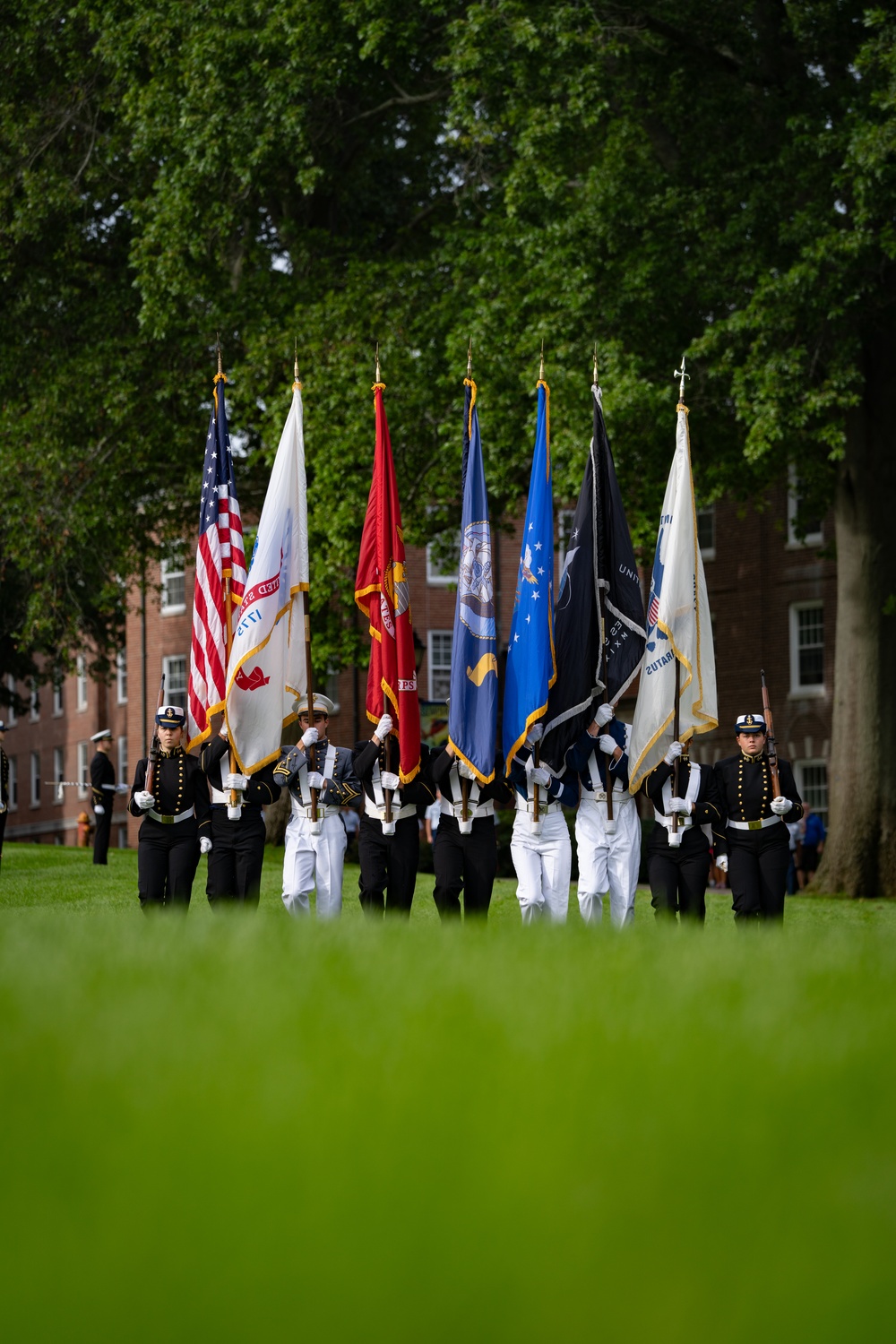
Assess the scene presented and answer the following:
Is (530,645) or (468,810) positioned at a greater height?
(530,645)

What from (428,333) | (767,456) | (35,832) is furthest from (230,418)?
(35,832)

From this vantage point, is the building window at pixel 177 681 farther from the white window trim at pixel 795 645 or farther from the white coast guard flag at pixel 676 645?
the white coast guard flag at pixel 676 645

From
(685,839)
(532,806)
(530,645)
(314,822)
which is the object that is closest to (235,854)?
(314,822)

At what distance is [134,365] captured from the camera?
916 inches

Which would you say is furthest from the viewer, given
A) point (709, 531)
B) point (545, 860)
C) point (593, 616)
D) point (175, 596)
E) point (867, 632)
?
point (175, 596)

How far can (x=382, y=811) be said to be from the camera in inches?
449

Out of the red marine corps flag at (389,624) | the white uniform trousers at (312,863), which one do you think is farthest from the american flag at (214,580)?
the red marine corps flag at (389,624)

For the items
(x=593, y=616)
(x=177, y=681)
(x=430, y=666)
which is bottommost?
(x=177, y=681)

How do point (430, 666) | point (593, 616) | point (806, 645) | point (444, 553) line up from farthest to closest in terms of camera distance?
point (430, 666) → point (806, 645) → point (444, 553) → point (593, 616)

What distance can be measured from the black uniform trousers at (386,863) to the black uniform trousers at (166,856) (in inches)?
50.7

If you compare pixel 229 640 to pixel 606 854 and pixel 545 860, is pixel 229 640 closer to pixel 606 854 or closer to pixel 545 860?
pixel 545 860

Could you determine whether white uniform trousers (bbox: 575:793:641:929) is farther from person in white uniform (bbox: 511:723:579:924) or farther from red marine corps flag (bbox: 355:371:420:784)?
red marine corps flag (bbox: 355:371:420:784)

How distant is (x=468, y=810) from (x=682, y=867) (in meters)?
1.71

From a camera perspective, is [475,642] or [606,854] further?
[606,854]
